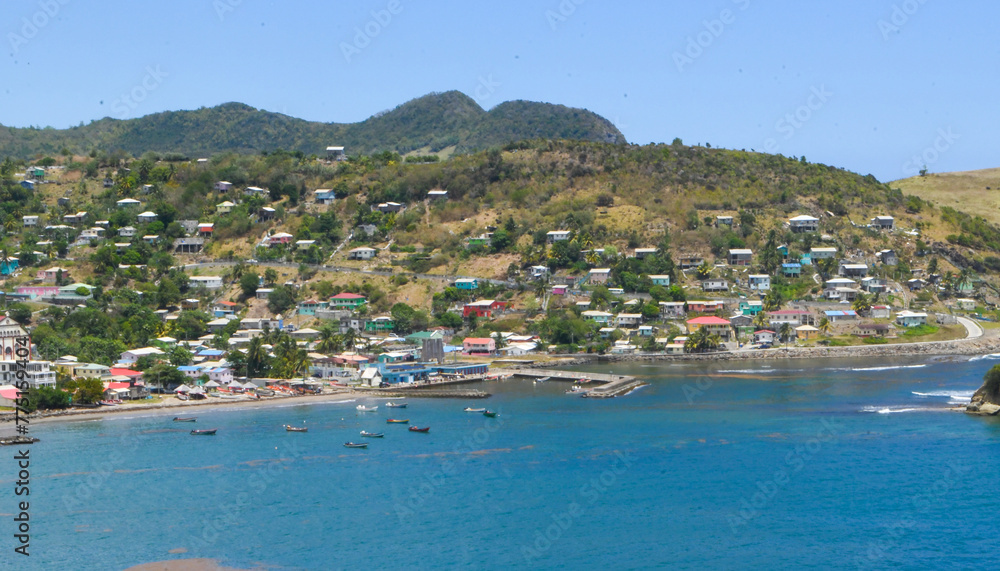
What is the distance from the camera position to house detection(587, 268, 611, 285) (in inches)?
3526

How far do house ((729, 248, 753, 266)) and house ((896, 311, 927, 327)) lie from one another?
615 inches

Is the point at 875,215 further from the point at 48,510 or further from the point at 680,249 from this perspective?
the point at 48,510

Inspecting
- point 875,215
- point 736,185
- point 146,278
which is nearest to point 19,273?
point 146,278

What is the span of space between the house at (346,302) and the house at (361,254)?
12.2m

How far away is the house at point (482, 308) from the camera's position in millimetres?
84062

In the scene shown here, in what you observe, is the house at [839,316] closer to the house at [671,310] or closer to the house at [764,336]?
the house at [764,336]

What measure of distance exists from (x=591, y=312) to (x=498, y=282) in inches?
472

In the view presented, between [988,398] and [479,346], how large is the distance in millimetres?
38400

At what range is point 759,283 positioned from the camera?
289 feet

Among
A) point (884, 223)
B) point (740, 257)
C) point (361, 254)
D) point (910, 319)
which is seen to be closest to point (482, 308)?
point (361, 254)

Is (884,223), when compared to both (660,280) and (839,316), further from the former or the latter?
(660,280)

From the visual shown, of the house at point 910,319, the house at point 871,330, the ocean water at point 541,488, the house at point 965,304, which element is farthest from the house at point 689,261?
the ocean water at point 541,488

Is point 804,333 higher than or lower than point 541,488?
higher

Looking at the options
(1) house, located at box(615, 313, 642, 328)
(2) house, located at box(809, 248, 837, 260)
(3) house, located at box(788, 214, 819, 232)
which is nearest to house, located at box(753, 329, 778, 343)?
(1) house, located at box(615, 313, 642, 328)
